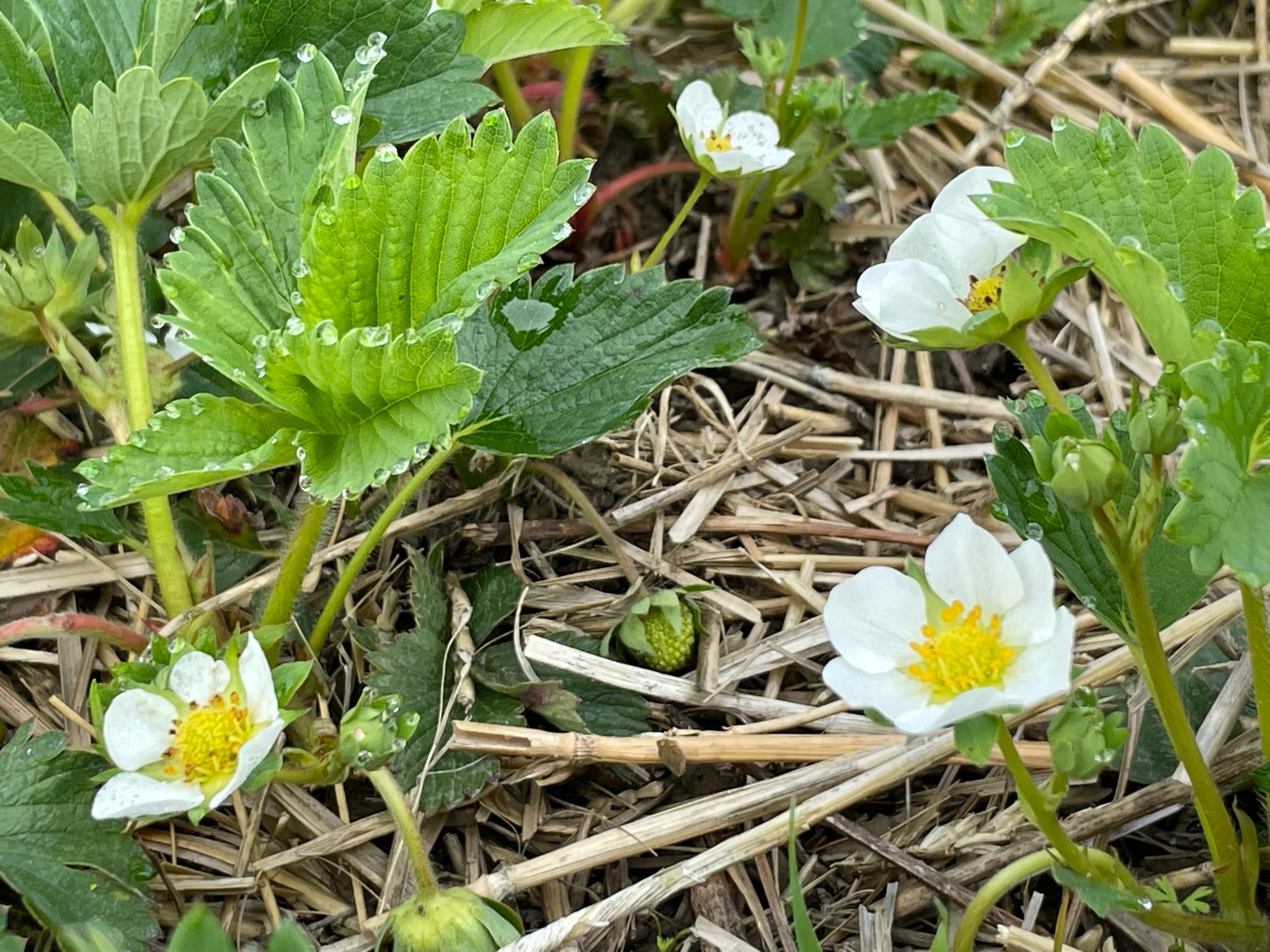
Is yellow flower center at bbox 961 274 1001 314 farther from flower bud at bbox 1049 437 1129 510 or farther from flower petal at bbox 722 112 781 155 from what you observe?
flower petal at bbox 722 112 781 155

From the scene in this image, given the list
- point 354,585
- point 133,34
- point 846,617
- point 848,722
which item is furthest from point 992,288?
point 133,34

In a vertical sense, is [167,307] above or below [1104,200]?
below

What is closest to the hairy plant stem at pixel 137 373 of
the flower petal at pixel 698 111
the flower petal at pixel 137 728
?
the flower petal at pixel 137 728

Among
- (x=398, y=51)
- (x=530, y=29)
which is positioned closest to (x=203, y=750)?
(x=398, y=51)

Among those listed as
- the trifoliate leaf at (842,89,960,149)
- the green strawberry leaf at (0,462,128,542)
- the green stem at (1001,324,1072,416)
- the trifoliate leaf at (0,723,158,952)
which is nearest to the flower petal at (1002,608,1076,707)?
the green stem at (1001,324,1072,416)

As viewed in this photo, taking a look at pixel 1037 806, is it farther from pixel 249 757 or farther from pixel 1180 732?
pixel 249 757

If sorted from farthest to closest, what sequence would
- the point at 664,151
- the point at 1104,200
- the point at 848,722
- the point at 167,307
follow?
the point at 664,151, the point at 167,307, the point at 848,722, the point at 1104,200

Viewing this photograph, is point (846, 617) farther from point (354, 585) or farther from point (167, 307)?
point (167, 307)
